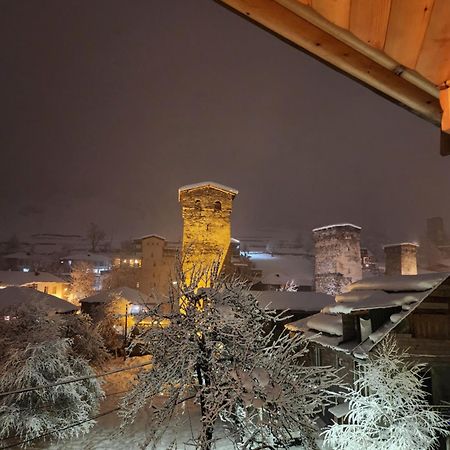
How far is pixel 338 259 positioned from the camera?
30719 millimetres

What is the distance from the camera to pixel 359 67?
77.6 inches

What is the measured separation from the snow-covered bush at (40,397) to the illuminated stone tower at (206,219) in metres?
12.9

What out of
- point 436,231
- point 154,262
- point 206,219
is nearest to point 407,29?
point 206,219

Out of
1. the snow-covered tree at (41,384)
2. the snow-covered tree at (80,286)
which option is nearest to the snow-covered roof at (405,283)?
the snow-covered tree at (41,384)

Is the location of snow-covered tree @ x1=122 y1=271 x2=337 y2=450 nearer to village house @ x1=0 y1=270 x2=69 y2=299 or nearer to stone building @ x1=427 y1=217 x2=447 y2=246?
village house @ x1=0 y1=270 x2=69 y2=299

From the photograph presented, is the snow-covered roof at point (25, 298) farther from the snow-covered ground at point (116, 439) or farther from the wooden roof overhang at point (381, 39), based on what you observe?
the wooden roof overhang at point (381, 39)

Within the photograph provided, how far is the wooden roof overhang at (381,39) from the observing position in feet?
5.08

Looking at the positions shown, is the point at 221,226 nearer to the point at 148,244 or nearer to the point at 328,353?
the point at 328,353

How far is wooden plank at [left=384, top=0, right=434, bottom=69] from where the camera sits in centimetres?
150

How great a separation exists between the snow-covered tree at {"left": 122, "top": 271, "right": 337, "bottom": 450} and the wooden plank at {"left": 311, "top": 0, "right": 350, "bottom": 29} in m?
5.51

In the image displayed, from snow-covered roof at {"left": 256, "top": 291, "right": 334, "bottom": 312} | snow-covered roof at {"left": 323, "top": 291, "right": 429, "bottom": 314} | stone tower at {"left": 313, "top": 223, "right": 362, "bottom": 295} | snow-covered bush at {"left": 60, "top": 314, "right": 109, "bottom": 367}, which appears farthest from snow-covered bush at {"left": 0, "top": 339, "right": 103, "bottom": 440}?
stone tower at {"left": 313, "top": 223, "right": 362, "bottom": 295}

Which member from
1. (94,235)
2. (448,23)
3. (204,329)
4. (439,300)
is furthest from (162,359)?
(94,235)

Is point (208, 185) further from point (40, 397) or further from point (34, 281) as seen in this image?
point (34, 281)

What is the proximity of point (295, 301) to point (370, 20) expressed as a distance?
1917 centimetres
